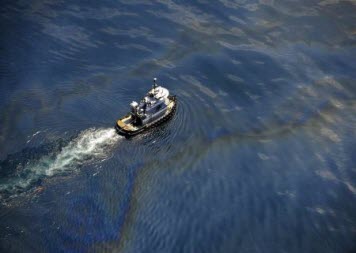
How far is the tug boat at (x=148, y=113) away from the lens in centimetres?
5059

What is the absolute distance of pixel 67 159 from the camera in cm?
4591

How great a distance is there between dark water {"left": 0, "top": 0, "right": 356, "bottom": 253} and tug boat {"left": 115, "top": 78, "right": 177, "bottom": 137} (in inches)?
55.6

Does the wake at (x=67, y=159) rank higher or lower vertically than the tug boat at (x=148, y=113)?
lower

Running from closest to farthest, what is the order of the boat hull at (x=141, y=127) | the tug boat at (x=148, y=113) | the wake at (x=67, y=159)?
the wake at (x=67, y=159) < the boat hull at (x=141, y=127) < the tug boat at (x=148, y=113)

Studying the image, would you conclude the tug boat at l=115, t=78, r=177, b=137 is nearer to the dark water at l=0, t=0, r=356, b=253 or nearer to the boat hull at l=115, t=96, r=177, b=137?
the boat hull at l=115, t=96, r=177, b=137

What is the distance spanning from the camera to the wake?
43.0 m

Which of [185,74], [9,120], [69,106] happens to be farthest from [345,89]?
[9,120]

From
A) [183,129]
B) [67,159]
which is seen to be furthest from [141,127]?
[67,159]

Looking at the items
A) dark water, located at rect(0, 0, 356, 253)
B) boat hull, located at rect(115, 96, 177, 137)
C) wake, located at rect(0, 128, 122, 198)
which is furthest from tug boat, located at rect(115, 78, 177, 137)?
wake, located at rect(0, 128, 122, 198)

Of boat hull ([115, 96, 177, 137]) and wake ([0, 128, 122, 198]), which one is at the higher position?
boat hull ([115, 96, 177, 137])

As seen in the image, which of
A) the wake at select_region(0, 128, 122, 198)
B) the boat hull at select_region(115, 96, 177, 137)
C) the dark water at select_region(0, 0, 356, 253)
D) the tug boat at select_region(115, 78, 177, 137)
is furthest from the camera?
the tug boat at select_region(115, 78, 177, 137)

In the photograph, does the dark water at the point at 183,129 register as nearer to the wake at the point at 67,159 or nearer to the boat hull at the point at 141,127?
the wake at the point at 67,159

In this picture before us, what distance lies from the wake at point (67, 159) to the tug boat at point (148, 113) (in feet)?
5.91

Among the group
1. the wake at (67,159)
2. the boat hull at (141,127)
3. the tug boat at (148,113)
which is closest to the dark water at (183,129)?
the wake at (67,159)
